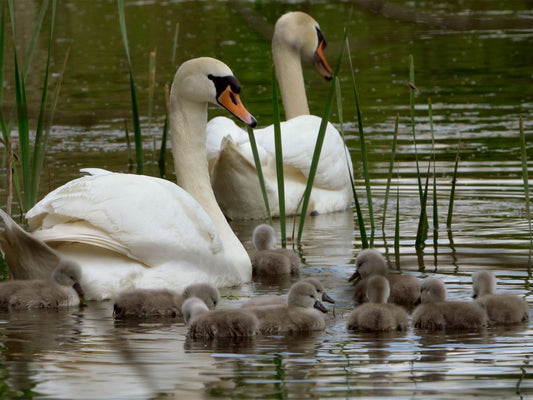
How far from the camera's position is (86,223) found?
283 inches

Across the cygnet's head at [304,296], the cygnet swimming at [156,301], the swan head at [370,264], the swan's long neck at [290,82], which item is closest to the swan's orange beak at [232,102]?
the swan head at [370,264]

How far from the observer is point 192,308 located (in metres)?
6.30

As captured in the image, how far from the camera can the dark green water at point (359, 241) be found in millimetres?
4914

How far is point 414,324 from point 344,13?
21.8 m

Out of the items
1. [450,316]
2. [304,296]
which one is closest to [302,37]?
[304,296]

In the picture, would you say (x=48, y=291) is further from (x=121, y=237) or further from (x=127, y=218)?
(x=127, y=218)

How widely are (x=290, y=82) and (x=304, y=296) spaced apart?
630 centimetres

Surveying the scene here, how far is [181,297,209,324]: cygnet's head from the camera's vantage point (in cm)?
626

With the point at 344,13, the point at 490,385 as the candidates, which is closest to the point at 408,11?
the point at 490,385

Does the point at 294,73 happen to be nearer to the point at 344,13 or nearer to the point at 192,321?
the point at 192,321

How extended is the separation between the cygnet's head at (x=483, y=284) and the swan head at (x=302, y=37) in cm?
597

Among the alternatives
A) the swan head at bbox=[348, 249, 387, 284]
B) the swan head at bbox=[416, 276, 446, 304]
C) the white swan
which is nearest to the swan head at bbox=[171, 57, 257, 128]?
the swan head at bbox=[348, 249, 387, 284]

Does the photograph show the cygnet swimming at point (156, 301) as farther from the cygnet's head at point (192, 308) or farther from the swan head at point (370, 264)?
the swan head at point (370, 264)

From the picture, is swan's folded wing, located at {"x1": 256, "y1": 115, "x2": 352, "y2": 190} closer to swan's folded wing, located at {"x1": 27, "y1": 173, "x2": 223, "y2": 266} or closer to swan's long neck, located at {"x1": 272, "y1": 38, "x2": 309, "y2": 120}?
swan's long neck, located at {"x1": 272, "y1": 38, "x2": 309, "y2": 120}
